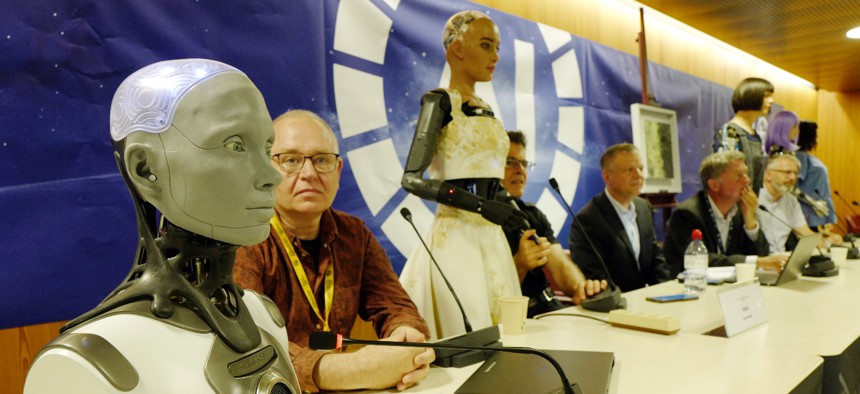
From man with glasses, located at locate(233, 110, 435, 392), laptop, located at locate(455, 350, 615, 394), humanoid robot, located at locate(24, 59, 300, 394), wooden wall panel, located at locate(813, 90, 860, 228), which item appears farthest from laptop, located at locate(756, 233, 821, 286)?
wooden wall panel, located at locate(813, 90, 860, 228)

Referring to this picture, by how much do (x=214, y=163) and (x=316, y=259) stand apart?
791mm

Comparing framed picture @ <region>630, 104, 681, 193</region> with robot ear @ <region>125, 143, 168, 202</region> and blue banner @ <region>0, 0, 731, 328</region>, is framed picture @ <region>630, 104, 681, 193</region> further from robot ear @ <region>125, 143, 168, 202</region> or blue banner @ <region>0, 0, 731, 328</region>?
robot ear @ <region>125, 143, 168, 202</region>

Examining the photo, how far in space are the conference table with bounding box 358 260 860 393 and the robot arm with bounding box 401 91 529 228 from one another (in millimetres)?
336

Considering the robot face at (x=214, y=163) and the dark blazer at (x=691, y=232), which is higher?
the robot face at (x=214, y=163)

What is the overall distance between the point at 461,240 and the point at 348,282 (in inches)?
20.5

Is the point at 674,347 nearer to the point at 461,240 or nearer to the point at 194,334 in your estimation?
the point at 461,240

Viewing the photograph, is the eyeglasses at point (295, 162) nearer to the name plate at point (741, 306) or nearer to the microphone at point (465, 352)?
the microphone at point (465, 352)

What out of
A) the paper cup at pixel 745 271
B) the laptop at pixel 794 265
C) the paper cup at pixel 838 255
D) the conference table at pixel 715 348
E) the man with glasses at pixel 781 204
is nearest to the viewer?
the conference table at pixel 715 348

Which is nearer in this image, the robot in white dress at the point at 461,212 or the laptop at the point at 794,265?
the robot in white dress at the point at 461,212

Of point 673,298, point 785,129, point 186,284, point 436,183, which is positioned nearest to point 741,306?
point 673,298

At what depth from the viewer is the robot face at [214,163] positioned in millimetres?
659

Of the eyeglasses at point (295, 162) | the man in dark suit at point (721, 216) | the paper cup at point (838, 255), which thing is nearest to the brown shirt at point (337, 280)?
the eyeglasses at point (295, 162)

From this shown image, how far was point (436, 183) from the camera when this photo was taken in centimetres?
180

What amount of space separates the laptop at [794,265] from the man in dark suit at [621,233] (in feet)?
1.71
